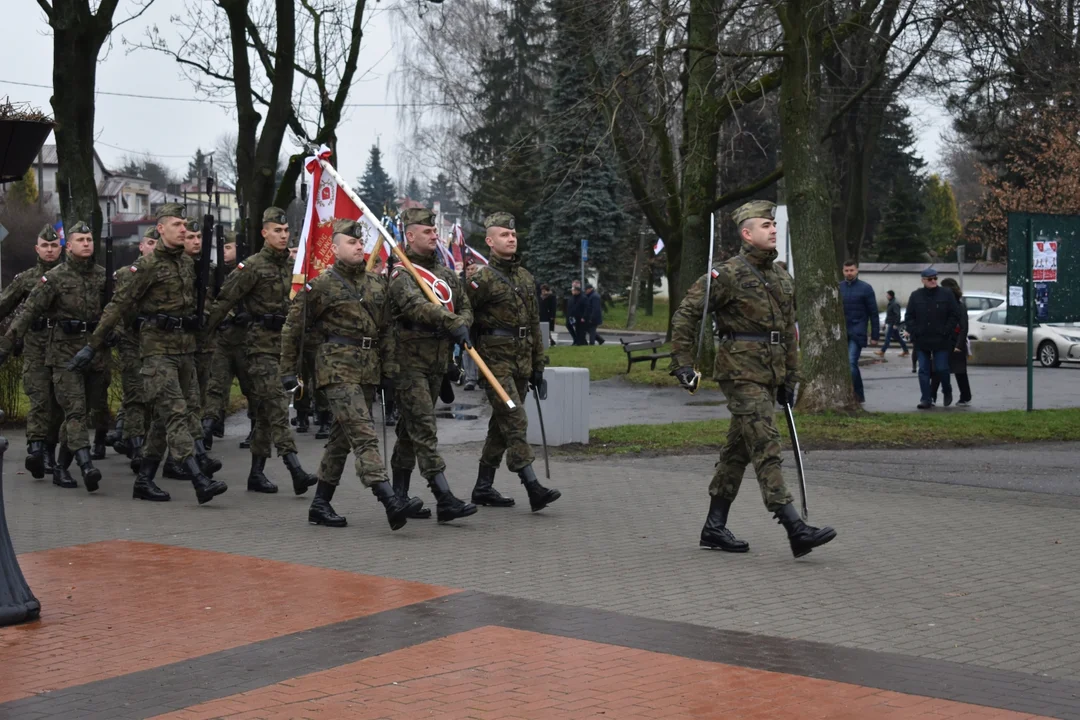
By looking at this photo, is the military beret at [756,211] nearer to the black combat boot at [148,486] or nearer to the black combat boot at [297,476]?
the black combat boot at [297,476]

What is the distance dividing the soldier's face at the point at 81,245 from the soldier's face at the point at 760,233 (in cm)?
595

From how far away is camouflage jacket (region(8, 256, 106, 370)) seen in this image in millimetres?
12023

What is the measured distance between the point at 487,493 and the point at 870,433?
5.79m

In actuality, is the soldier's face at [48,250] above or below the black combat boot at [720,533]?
above

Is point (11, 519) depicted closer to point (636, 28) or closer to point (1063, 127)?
point (636, 28)

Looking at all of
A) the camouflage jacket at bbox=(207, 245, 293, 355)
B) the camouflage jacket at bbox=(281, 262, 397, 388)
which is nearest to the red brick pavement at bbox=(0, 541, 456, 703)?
the camouflage jacket at bbox=(281, 262, 397, 388)

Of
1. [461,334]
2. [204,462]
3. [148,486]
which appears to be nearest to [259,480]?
[204,462]

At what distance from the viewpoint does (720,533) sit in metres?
8.99

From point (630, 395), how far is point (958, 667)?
16.4 meters

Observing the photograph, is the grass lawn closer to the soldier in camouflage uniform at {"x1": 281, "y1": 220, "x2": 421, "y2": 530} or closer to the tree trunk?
the tree trunk

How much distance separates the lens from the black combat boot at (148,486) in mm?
11484

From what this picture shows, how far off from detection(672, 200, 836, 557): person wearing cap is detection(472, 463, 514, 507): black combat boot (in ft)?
7.60

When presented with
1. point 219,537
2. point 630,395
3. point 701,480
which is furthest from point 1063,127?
point 219,537

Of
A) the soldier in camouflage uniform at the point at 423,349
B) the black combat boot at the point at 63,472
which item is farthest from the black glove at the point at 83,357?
the soldier in camouflage uniform at the point at 423,349
